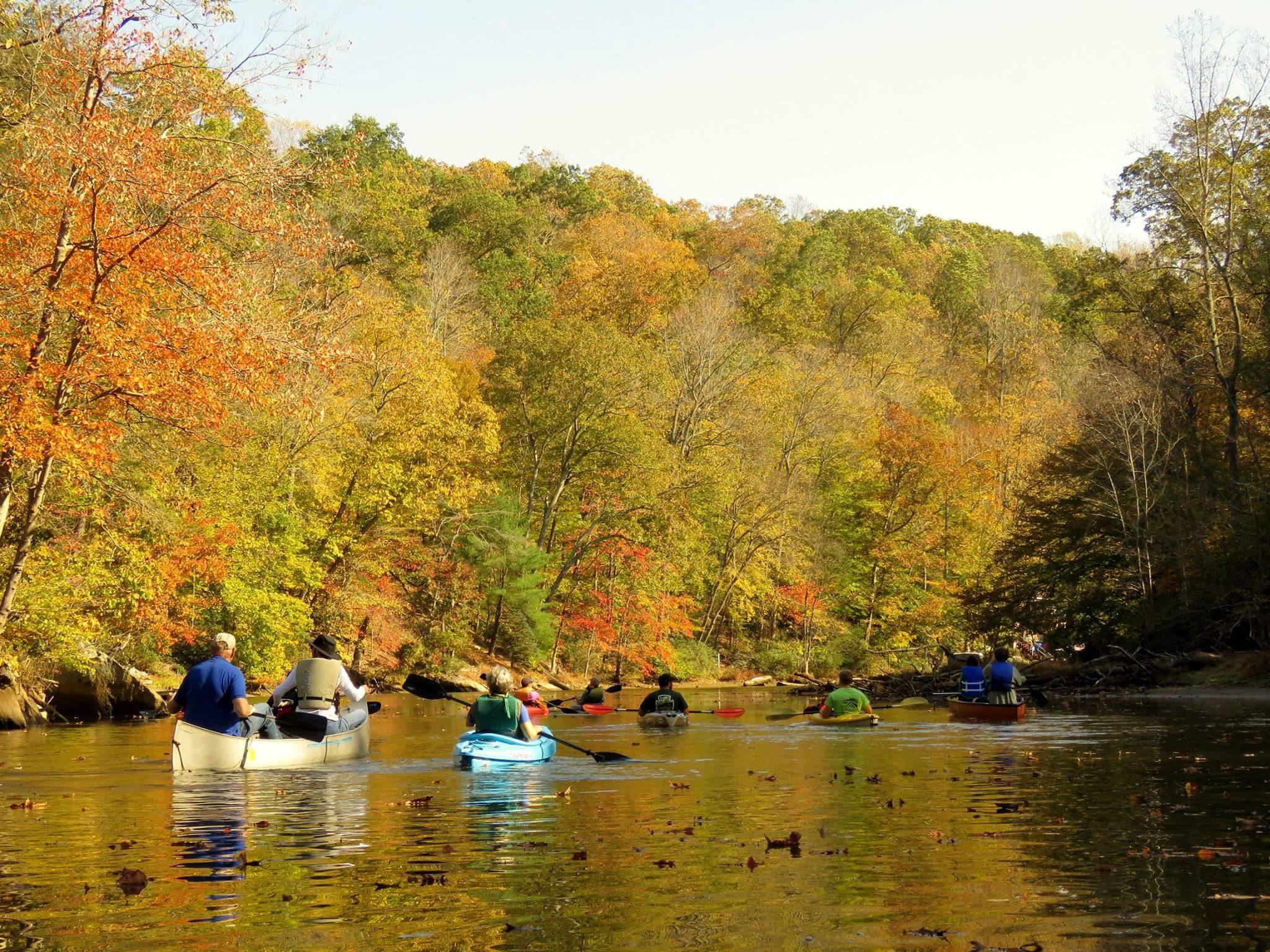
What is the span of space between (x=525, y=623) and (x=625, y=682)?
4394mm

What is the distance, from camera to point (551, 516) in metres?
49.8

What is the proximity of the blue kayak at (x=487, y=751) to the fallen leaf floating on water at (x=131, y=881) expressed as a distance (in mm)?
8377

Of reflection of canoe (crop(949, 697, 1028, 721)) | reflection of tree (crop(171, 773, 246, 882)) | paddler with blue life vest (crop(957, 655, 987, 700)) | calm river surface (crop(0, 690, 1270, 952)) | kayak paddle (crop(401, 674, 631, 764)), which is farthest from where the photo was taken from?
paddler with blue life vest (crop(957, 655, 987, 700))

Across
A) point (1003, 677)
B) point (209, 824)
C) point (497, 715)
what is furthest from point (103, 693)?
point (1003, 677)

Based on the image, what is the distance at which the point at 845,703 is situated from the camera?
89.0ft

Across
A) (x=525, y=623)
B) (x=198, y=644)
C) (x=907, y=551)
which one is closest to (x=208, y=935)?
(x=198, y=644)

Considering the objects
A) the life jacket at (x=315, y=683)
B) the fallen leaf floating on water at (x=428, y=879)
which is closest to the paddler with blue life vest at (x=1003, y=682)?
the life jacket at (x=315, y=683)

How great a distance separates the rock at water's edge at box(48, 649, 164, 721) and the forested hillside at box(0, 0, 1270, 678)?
111 centimetres

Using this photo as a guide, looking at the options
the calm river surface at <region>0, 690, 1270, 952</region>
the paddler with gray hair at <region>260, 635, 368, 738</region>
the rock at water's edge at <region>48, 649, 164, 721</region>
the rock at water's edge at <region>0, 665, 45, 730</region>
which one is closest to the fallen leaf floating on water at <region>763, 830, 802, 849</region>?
the calm river surface at <region>0, 690, 1270, 952</region>

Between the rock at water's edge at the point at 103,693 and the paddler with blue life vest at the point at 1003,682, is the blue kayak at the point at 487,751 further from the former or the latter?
the rock at water's edge at the point at 103,693

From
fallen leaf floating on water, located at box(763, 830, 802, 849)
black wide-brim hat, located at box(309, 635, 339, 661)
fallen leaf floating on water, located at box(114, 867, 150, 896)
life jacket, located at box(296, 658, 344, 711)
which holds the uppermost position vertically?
black wide-brim hat, located at box(309, 635, 339, 661)

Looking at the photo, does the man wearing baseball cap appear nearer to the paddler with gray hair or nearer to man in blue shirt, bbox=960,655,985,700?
man in blue shirt, bbox=960,655,985,700

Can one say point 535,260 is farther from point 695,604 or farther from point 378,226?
point 695,604

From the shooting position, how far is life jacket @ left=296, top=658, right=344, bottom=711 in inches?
750
